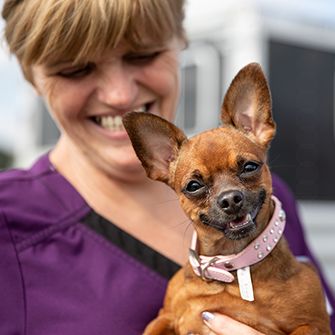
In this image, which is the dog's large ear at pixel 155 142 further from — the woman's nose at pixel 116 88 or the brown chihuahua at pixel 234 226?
the woman's nose at pixel 116 88

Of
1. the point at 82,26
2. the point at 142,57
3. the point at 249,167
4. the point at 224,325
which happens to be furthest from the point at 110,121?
the point at 224,325

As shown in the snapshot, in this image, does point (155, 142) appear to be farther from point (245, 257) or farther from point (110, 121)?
point (245, 257)

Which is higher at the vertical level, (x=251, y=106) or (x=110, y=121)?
(x=251, y=106)

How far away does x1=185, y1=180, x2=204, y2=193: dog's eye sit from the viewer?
190cm

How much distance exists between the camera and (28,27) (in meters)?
2.23

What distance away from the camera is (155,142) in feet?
6.86

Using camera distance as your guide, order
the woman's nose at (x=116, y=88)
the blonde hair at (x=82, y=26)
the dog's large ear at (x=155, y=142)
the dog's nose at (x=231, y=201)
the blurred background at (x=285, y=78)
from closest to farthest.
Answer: the dog's nose at (x=231, y=201), the dog's large ear at (x=155, y=142), the blonde hair at (x=82, y=26), the woman's nose at (x=116, y=88), the blurred background at (x=285, y=78)

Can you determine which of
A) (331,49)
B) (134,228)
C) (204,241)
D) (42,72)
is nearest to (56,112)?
(42,72)

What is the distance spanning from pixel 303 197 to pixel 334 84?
0.96 metres

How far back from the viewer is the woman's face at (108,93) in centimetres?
227

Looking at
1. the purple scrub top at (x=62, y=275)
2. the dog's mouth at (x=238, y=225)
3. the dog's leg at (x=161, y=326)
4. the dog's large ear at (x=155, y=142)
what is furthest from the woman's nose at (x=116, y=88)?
the dog's leg at (x=161, y=326)

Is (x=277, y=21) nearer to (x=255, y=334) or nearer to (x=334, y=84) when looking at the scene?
(x=334, y=84)

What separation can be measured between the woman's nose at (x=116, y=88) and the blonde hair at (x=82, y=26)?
0.10m

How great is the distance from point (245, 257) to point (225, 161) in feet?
0.95
